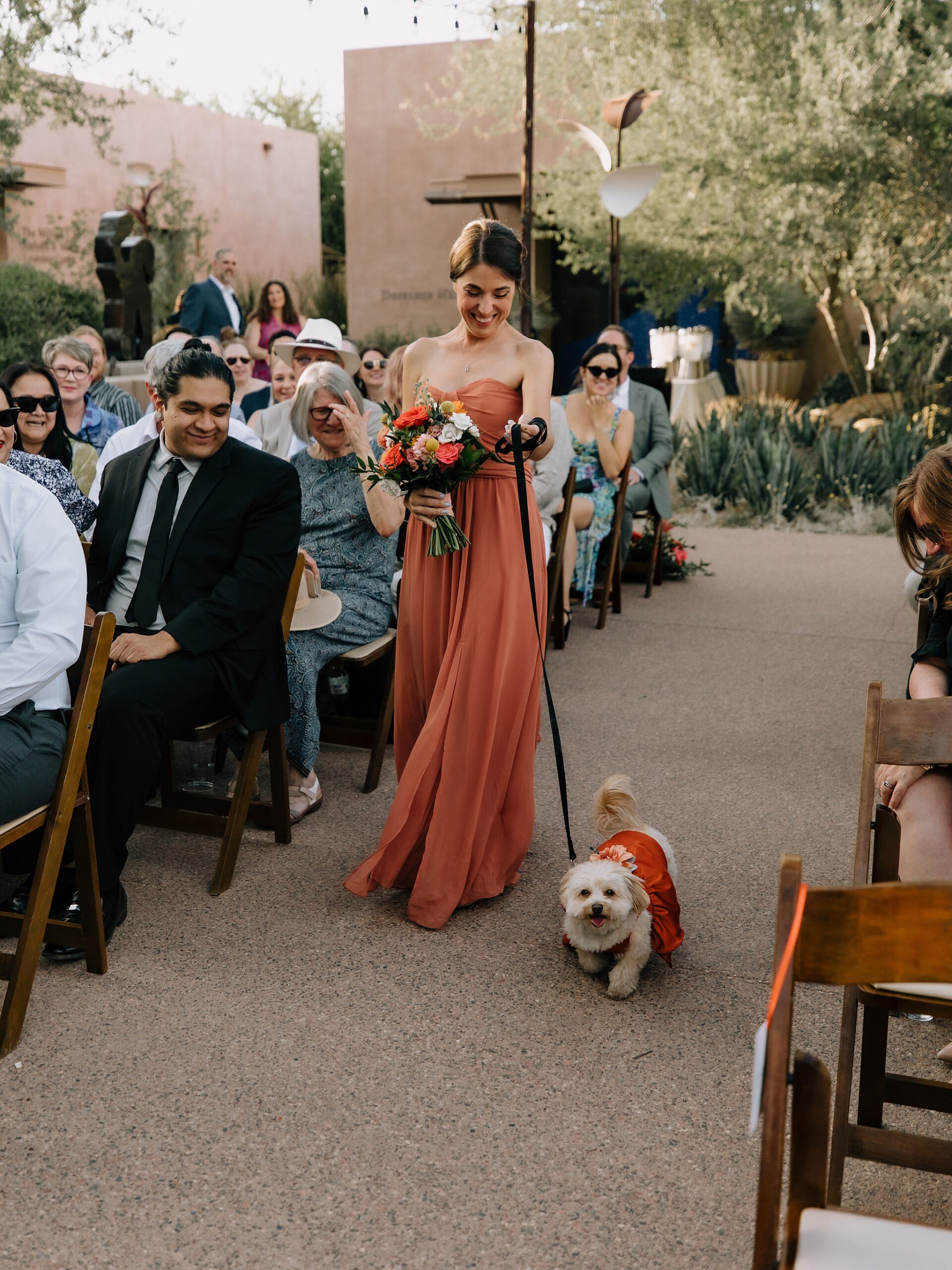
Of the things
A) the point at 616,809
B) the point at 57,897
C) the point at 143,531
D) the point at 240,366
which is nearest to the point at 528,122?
the point at 240,366

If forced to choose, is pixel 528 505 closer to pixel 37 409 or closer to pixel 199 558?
pixel 199 558

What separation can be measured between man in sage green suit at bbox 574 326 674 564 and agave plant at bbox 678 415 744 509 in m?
3.65

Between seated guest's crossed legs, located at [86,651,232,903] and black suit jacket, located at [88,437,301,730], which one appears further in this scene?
black suit jacket, located at [88,437,301,730]

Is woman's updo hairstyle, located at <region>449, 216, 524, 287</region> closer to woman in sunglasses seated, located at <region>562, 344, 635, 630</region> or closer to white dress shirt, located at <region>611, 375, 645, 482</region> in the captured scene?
woman in sunglasses seated, located at <region>562, 344, 635, 630</region>

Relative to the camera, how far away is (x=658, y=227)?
51.3 ft

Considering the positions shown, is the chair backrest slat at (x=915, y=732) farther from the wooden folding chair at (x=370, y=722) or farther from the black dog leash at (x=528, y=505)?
the wooden folding chair at (x=370, y=722)

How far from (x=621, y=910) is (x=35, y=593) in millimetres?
1802

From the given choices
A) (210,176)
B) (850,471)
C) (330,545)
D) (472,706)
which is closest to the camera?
(472,706)

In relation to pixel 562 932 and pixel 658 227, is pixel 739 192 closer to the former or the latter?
pixel 658 227

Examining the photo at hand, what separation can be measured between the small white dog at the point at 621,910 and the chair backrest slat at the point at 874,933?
1.58 metres

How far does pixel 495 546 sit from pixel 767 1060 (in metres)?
2.51

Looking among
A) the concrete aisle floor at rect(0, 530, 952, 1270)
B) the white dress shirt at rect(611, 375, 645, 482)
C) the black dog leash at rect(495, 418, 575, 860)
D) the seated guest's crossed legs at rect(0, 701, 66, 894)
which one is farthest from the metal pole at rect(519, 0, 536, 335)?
the seated guest's crossed legs at rect(0, 701, 66, 894)

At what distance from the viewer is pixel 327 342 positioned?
712 cm

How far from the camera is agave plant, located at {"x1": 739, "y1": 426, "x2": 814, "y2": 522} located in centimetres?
1156
